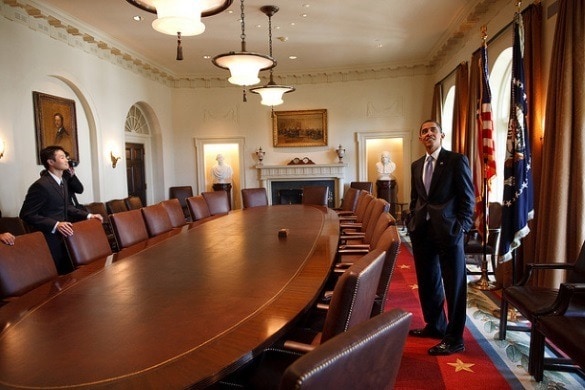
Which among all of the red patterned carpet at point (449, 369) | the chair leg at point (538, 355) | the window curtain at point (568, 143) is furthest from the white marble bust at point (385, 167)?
the chair leg at point (538, 355)

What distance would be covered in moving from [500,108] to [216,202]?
405 cm

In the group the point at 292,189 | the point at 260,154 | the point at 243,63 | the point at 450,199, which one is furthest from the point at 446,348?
the point at 260,154

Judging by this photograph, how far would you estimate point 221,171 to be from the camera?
343 inches

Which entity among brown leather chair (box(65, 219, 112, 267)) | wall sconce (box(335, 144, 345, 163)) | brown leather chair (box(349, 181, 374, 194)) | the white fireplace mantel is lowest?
brown leather chair (box(65, 219, 112, 267))

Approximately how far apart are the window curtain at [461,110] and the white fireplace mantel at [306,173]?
3.04 meters

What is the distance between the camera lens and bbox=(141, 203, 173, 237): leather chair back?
11.5 ft

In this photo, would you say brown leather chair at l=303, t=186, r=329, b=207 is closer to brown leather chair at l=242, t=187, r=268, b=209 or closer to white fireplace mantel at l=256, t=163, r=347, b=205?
brown leather chair at l=242, t=187, r=268, b=209

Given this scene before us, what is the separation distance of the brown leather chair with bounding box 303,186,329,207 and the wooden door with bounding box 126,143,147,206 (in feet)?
12.5

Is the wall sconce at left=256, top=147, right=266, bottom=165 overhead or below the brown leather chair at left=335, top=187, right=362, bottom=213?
overhead

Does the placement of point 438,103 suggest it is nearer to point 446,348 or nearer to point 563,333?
point 446,348

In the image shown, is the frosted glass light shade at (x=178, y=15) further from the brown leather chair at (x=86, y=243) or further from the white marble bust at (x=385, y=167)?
the white marble bust at (x=385, y=167)

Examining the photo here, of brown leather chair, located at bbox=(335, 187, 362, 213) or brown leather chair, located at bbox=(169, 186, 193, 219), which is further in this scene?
brown leather chair, located at bbox=(169, 186, 193, 219)

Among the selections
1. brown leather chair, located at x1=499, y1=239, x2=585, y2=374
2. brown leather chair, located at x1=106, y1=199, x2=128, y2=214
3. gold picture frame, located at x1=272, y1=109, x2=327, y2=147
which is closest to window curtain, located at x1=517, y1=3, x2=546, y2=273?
brown leather chair, located at x1=499, y1=239, x2=585, y2=374

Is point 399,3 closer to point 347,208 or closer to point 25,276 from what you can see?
point 347,208
